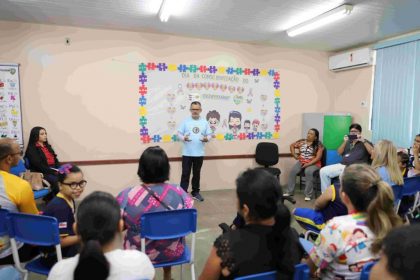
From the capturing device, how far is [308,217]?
2504 millimetres

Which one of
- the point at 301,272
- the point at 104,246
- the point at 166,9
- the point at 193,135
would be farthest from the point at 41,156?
the point at 301,272

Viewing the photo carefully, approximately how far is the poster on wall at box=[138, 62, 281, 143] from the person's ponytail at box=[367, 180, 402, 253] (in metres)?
3.80

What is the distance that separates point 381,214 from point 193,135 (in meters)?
3.46

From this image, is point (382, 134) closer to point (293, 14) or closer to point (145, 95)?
point (293, 14)

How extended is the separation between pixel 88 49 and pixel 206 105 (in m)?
2.03

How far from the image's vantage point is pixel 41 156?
3.97 meters

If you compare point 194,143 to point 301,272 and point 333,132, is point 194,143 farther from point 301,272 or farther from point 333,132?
point 301,272

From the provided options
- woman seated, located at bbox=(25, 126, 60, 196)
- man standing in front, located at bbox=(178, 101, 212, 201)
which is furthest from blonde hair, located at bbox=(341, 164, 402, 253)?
woman seated, located at bbox=(25, 126, 60, 196)

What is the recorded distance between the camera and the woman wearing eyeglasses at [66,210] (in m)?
1.74

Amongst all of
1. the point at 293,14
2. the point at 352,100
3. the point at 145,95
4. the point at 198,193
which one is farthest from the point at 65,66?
the point at 352,100

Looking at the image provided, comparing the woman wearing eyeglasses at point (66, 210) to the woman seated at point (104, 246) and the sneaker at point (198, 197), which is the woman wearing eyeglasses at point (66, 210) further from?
the sneaker at point (198, 197)

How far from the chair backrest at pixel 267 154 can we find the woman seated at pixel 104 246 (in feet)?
13.5

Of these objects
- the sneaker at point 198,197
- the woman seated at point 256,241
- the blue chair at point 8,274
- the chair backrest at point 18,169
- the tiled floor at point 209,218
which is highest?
the woman seated at point 256,241

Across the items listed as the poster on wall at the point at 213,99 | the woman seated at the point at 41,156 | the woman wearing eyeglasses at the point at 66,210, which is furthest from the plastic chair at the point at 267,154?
the woman wearing eyeglasses at the point at 66,210
